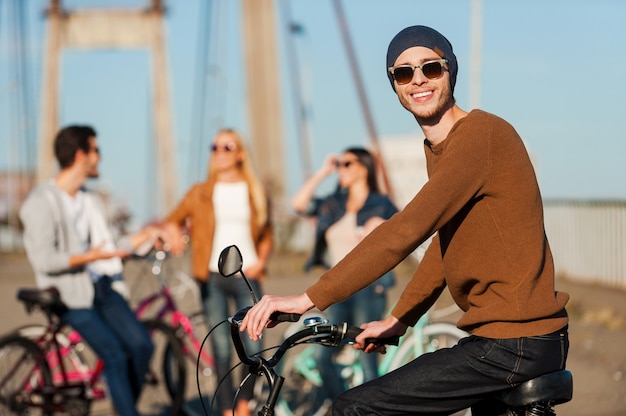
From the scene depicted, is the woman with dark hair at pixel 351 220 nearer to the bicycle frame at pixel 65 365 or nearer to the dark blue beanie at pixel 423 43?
the bicycle frame at pixel 65 365

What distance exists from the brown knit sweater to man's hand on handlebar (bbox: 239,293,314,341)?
56 millimetres

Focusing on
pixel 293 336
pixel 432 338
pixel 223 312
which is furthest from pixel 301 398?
pixel 293 336

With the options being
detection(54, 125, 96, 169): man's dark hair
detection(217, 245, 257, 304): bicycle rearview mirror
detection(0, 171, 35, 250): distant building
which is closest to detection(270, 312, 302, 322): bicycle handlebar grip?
detection(217, 245, 257, 304): bicycle rearview mirror

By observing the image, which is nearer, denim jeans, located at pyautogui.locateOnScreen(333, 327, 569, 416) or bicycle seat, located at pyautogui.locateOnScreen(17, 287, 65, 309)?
denim jeans, located at pyautogui.locateOnScreen(333, 327, 569, 416)

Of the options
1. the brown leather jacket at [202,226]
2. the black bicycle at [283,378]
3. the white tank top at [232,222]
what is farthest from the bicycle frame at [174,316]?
the black bicycle at [283,378]

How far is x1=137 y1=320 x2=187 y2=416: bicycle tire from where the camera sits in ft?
25.1

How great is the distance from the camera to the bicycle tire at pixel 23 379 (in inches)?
281

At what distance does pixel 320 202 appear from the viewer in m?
7.86

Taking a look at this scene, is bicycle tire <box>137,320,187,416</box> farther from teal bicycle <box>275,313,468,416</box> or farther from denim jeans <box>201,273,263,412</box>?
teal bicycle <box>275,313,468,416</box>

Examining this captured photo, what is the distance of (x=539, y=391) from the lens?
333 cm

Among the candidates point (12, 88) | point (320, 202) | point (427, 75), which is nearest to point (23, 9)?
point (12, 88)

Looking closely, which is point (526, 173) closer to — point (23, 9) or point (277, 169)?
point (277, 169)

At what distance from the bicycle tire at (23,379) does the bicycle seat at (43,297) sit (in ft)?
1.02

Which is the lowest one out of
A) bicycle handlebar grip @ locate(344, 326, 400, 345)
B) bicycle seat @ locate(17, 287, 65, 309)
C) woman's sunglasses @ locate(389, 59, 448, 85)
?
bicycle seat @ locate(17, 287, 65, 309)
